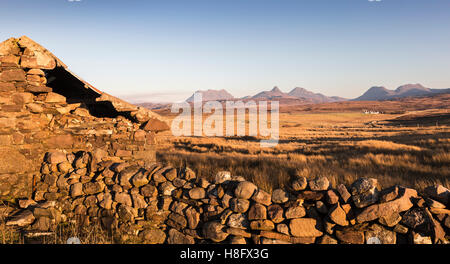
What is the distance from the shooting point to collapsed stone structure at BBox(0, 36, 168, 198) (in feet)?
17.6

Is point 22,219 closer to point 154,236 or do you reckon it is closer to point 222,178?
point 154,236

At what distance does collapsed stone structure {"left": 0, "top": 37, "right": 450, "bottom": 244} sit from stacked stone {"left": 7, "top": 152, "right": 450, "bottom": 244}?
0.02 metres

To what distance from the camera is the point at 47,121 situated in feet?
19.3

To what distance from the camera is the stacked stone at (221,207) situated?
3.54 m

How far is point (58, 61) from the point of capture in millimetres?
5684

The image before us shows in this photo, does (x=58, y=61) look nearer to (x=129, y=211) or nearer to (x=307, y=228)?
(x=129, y=211)

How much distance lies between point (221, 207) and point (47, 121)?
5.06 meters

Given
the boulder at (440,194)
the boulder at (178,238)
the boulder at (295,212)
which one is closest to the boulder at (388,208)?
the boulder at (440,194)

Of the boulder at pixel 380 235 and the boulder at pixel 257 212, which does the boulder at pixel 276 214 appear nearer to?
the boulder at pixel 257 212

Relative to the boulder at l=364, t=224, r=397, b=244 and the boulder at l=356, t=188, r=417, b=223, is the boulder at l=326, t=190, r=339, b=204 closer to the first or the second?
the boulder at l=356, t=188, r=417, b=223

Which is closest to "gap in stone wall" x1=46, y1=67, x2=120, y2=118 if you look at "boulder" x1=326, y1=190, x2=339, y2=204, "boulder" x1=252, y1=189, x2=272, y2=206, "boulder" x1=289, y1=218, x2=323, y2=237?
"boulder" x1=252, y1=189, x2=272, y2=206
